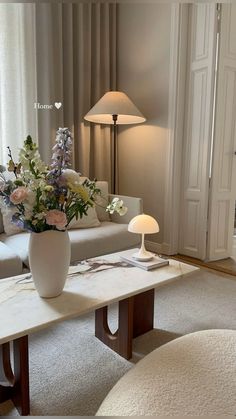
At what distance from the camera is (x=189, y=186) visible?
10.5 feet

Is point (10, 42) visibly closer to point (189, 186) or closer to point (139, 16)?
point (139, 16)

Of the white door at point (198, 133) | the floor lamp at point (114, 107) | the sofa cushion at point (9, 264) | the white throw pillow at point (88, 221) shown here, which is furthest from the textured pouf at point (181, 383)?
the floor lamp at point (114, 107)

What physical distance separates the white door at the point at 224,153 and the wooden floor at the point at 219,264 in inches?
2.9

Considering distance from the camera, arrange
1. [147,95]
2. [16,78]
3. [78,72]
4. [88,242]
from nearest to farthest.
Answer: [88,242] < [16,78] < [78,72] < [147,95]

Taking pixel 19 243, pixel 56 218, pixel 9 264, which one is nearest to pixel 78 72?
pixel 19 243

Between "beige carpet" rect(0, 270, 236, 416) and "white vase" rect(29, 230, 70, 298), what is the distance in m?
0.42

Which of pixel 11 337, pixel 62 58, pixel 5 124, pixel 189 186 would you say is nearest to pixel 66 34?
pixel 62 58

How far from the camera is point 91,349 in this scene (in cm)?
166

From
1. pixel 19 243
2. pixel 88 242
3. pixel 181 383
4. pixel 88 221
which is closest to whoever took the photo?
pixel 181 383

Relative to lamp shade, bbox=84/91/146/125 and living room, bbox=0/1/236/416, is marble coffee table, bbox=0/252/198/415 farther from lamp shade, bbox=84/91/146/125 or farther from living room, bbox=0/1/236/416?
lamp shade, bbox=84/91/146/125

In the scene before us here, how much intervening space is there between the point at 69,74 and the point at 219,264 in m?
2.34

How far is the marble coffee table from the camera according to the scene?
1.16 metres

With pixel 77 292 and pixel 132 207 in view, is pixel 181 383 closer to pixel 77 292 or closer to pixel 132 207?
pixel 77 292

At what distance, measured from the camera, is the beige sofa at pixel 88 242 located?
6.13 ft
